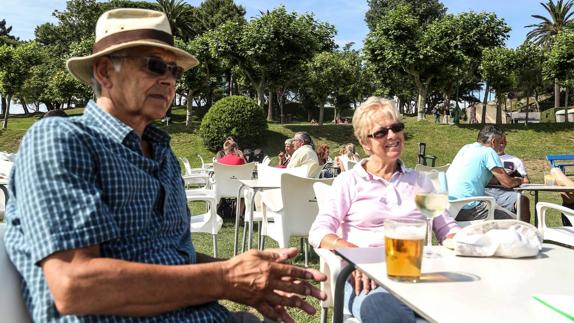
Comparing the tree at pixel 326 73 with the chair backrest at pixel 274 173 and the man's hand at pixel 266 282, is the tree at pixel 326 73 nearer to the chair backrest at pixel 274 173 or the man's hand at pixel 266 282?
the chair backrest at pixel 274 173

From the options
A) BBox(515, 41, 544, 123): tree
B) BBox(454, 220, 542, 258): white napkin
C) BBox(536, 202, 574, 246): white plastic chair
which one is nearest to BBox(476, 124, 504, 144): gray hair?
BBox(536, 202, 574, 246): white plastic chair

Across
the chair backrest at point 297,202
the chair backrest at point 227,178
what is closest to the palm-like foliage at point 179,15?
the chair backrest at point 227,178

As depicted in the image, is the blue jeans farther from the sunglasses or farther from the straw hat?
the straw hat

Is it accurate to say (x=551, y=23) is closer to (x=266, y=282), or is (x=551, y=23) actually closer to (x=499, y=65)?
(x=499, y=65)

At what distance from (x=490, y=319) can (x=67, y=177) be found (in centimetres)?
115

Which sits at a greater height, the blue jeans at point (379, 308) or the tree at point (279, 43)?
the tree at point (279, 43)

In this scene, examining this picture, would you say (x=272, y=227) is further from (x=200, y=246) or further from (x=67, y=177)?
(x=67, y=177)

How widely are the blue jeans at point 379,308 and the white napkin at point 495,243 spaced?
311 mm

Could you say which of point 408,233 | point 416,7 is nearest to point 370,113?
point 408,233

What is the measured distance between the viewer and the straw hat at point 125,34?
1674 millimetres

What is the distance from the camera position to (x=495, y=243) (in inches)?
71.0

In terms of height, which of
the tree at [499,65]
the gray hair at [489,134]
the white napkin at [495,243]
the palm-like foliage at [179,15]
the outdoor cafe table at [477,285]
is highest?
the palm-like foliage at [179,15]

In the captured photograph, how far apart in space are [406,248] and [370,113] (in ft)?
4.60

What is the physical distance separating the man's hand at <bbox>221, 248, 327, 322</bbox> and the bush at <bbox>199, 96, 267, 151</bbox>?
18323 millimetres
